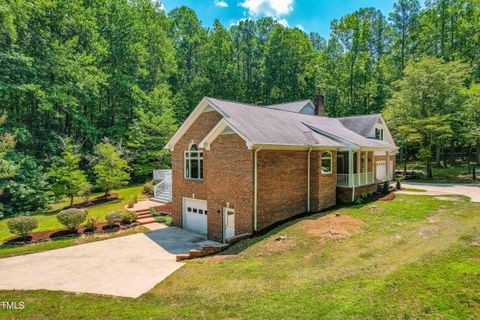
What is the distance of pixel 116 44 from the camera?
35.6 m

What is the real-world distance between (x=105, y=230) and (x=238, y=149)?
9298 mm

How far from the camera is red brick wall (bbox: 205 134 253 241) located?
12258mm

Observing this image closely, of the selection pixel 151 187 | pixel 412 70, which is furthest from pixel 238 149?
pixel 412 70

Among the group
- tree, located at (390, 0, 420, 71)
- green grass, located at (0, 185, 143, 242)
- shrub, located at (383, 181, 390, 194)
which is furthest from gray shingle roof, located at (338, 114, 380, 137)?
tree, located at (390, 0, 420, 71)

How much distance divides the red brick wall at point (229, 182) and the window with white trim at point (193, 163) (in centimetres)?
111

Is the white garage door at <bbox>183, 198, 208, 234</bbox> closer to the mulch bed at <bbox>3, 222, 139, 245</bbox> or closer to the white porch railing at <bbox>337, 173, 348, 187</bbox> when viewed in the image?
the mulch bed at <bbox>3, 222, 139, 245</bbox>

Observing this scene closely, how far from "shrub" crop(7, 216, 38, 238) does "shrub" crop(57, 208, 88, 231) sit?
3.84ft

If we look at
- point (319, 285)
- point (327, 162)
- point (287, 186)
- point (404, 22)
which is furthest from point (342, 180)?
point (404, 22)

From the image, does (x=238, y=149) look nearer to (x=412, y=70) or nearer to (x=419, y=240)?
(x=419, y=240)

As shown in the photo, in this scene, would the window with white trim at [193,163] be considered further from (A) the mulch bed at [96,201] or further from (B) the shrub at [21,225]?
(A) the mulch bed at [96,201]

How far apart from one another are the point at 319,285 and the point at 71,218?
1363cm

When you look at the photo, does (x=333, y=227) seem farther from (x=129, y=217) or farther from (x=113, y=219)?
(x=113, y=219)

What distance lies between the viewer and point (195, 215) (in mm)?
15969

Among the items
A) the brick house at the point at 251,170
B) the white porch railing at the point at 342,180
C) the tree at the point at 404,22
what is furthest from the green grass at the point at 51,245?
the tree at the point at 404,22
